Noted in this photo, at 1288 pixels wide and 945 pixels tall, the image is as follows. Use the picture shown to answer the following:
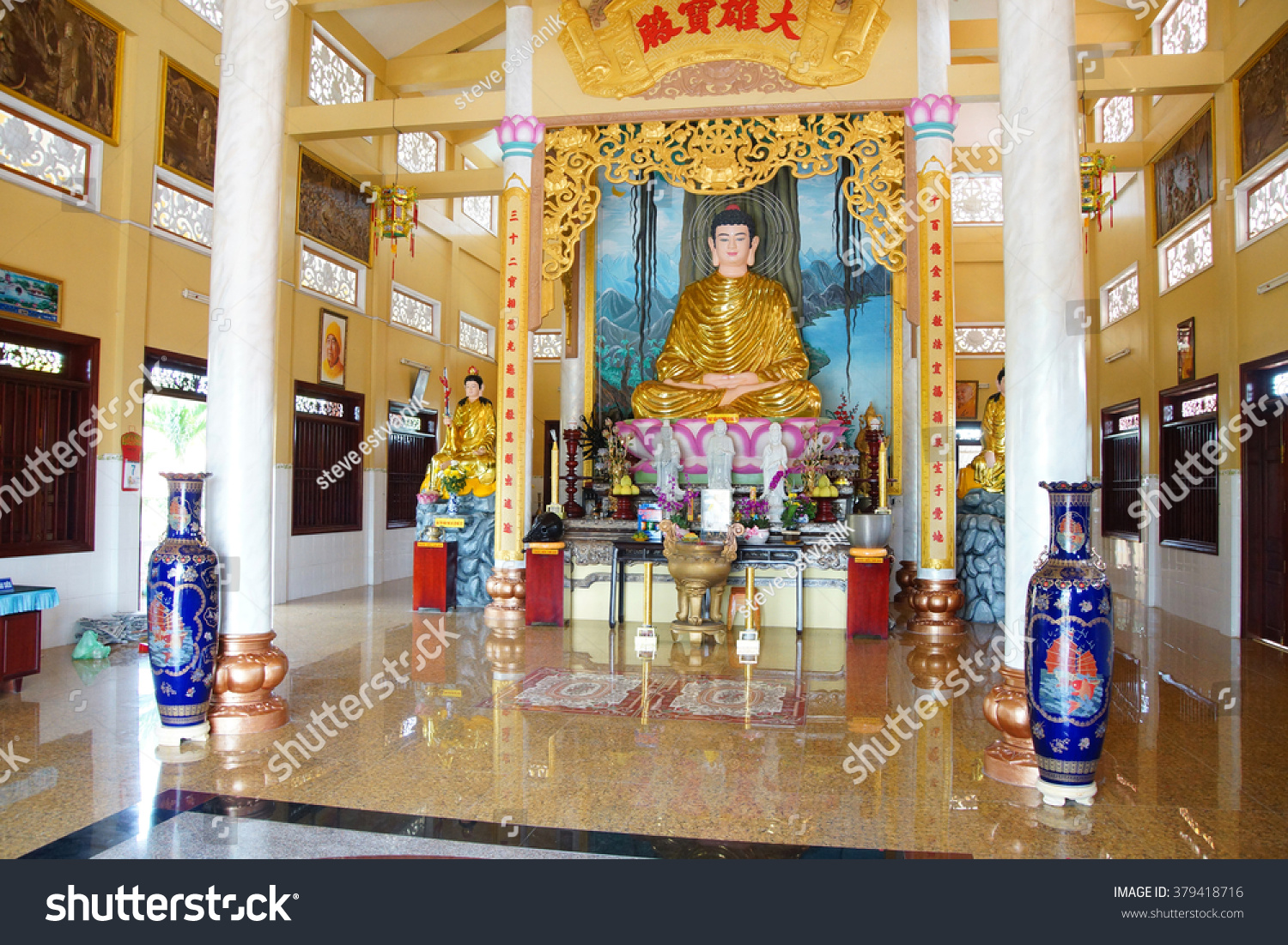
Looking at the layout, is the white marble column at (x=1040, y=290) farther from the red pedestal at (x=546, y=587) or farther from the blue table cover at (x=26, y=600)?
the blue table cover at (x=26, y=600)

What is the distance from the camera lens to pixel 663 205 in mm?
9094

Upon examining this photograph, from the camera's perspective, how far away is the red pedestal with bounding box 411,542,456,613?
689 cm

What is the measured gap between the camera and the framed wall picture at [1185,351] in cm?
724

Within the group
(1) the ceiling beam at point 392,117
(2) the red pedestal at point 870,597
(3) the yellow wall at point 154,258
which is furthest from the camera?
(1) the ceiling beam at point 392,117

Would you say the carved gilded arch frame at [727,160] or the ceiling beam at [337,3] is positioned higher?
the ceiling beam at [337,3]

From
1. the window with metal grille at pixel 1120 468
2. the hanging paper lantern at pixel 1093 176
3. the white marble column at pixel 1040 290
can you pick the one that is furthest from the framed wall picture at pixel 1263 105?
the white marble column at pixel 1040 290

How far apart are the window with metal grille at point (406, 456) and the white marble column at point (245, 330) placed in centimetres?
613

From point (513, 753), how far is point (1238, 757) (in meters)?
2.77

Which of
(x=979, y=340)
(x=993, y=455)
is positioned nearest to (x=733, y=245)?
(x=993, y=455)

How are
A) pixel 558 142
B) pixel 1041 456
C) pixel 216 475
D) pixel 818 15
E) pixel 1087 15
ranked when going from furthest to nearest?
pixel 1087 15
pixel 558 142
pixel 818 15
pixel 216 475
pixel 1041 456

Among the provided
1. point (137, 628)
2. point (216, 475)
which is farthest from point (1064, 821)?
point (137, 628)

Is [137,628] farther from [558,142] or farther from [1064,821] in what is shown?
[1064,821]

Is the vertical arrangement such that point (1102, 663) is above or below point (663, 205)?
below

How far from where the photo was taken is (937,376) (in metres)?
6.07
